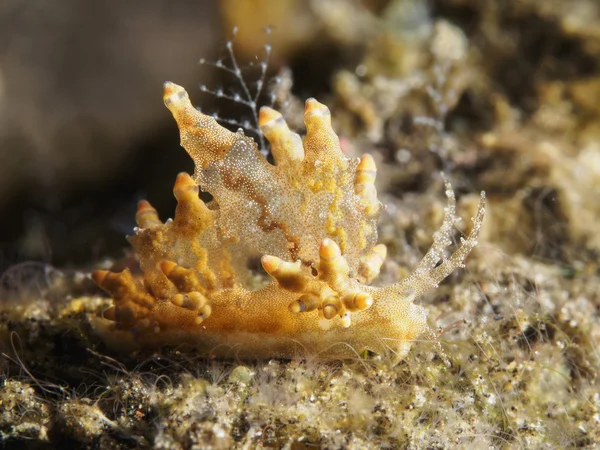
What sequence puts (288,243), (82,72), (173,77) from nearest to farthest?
(288,243), (173,77), (82,72)

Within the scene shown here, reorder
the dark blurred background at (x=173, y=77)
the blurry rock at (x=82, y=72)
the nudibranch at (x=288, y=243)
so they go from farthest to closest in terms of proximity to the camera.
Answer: the blurry rock at (x=82, y=72)
the dark blurred background at (x=173, y=77)
the nudibranch at (x=288, y=243)

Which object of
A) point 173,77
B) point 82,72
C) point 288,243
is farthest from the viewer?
point 82,72

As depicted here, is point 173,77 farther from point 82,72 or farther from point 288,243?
point 288,243

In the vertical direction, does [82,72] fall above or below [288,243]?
above

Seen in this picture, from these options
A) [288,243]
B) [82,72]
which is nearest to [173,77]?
[82,72]

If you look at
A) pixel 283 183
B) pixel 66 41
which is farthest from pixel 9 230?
pixel 283 183

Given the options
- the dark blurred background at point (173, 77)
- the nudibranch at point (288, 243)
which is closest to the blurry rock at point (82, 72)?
the dark blurred background at point (173, 77)

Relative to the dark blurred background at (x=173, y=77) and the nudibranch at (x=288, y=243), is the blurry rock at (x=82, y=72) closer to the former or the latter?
the dark blurred background at (x=173, y=77)

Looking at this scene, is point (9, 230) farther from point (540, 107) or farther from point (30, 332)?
point (540, 107)

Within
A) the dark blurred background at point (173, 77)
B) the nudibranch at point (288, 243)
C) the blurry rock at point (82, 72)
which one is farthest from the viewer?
the blurry rock at point (82, 72)
